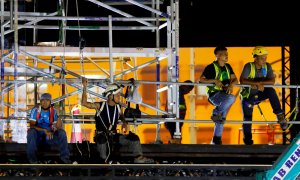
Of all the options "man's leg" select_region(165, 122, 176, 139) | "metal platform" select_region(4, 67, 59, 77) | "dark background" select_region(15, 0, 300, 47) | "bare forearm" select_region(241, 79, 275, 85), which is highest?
"dark background" select_region(15, 0, 300, 47)

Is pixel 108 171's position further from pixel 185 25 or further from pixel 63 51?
pixel 185 25

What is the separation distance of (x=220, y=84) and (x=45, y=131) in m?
3.40

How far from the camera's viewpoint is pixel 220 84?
84.5 ft

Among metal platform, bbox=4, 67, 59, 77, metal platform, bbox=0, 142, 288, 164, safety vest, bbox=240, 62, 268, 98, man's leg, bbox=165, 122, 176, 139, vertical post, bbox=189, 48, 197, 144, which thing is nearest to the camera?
metal platform, bbox=0, 142, 288, 164

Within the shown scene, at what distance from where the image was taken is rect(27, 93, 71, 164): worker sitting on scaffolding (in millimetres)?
25109

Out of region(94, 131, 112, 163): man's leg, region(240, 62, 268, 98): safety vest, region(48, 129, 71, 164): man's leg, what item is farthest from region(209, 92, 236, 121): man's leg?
region(48, 129, 71, 164): man's leg

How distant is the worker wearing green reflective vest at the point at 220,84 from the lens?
25844 millimetres

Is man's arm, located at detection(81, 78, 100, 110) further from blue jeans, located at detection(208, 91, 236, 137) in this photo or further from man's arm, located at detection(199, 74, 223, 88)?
blue jeans, located at detection(208, 91, 236, 137)

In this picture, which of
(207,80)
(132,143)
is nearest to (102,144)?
(132,143)

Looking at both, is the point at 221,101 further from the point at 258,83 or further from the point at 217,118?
the point at 258,83

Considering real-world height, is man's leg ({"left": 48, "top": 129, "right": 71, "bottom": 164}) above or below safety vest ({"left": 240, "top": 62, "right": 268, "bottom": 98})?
below

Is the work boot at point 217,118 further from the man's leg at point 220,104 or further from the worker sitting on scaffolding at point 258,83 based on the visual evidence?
the worker sitting on scaffolding at point 258,83

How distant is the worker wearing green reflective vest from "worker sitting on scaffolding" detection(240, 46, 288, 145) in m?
0.33

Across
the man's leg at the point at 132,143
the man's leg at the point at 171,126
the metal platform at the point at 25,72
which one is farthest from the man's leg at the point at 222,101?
the metal platform at the point at 25,72
